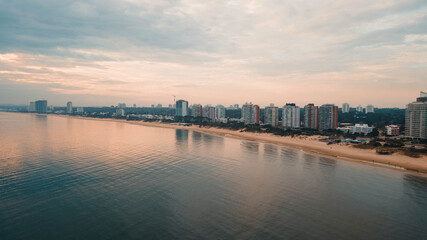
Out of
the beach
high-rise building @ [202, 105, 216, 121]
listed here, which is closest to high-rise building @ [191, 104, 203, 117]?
high-rise building @ [202, 105, 216, 121]

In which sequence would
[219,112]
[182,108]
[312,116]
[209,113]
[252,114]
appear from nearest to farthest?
[312,116] < [252,114] < [219,112] < [209,113] < [182,108]

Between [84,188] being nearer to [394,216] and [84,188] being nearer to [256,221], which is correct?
[256,221]

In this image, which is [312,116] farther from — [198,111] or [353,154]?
[198,111]

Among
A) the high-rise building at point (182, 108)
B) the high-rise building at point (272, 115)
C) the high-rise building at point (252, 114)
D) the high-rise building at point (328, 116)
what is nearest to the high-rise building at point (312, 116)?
the high-rise building at point (328, 116)

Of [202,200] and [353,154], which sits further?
[353,154]

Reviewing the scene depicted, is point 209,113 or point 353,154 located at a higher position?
point 209,113

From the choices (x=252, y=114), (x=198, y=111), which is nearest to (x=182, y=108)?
(x=198, y=111)

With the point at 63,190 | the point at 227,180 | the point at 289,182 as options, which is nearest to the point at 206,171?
the point at 227,180
